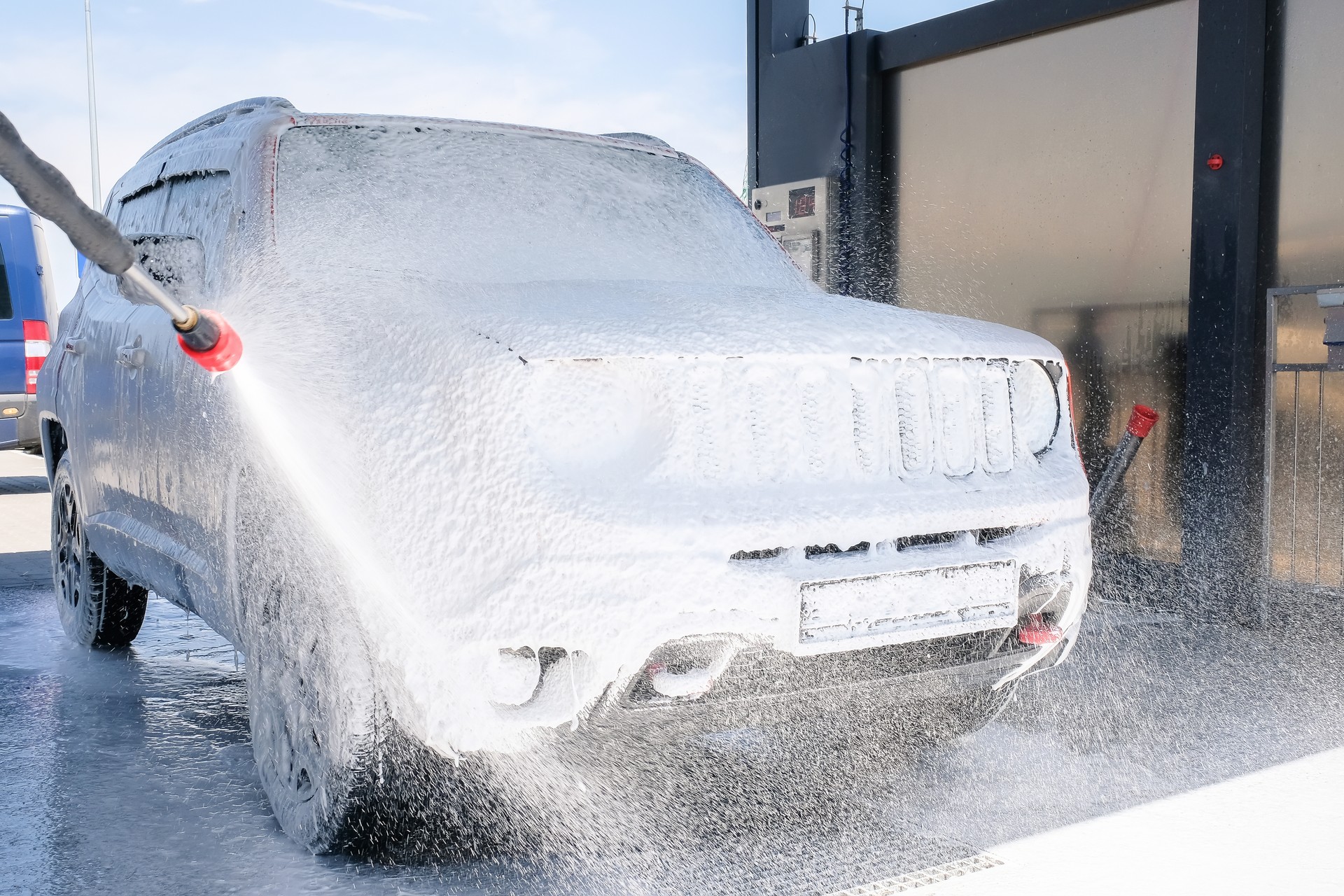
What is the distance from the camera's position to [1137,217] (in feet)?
23.2

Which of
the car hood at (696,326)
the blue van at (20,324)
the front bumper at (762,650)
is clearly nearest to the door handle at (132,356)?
the car hood at (696,326)

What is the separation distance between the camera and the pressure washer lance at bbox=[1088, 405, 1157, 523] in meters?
6.34

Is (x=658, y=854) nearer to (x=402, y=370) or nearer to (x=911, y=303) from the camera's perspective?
(x=402, y=370)

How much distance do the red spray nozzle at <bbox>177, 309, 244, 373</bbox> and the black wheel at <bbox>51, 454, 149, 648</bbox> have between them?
248 centimetres

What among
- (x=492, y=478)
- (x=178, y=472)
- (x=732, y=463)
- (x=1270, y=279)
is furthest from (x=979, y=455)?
(x=1270, y=279)

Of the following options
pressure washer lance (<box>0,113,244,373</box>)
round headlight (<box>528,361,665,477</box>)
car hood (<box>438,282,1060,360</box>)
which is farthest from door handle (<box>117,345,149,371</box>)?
round headlight (<box>528,361,665,477</box>)

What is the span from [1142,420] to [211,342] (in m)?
4.83

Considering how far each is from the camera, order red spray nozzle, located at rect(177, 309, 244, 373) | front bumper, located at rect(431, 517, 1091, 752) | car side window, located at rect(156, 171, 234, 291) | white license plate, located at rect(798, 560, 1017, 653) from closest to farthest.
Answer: front bumper, located at rect(431, 517, 1091, 752) < white license plate, located at rect(798, 560, 1017, 653) < red spray nozzle, located at rect(177, 309, 244, 373) < car side window, located at rect(156, 171, 234, 291)

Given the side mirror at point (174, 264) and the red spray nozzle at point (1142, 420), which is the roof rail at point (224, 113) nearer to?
the side mirror at point (174, 264)

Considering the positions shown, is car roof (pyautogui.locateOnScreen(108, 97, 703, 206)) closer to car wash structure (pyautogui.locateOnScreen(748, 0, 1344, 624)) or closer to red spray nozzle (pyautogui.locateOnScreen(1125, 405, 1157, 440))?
red spray nozzle (pyautogui.locateOnScreen(1125, 405, 1157, 440))

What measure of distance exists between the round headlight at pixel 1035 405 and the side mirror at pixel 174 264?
2.19 metres

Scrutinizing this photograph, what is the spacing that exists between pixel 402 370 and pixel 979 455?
4.43ft

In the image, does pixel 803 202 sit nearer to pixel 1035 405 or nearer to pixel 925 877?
pixel 1035 405

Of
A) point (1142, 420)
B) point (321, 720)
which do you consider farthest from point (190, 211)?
point (1142, 420)
